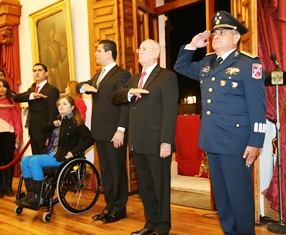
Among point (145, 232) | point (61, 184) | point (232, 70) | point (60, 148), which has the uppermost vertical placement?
point (232, 70)

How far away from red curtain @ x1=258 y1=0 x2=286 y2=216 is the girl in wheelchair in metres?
1.62

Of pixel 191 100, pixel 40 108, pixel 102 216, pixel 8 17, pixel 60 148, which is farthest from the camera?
pixel 191 100

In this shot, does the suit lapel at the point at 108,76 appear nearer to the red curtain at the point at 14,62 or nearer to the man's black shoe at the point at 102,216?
the man's black shoe at the point at 102,216

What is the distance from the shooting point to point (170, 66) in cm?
809

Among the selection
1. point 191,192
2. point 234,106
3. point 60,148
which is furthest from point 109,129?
point 191,192

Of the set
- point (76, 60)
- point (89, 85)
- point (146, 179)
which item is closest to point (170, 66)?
point (76, 60)

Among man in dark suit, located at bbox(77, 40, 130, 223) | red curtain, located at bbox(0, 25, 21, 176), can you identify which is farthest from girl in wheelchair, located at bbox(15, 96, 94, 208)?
red curtain, located at bbox(0, 25, 21, 176)

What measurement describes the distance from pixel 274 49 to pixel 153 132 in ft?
4.06

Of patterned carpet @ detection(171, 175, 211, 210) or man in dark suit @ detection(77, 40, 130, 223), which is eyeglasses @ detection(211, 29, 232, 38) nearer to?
man in dark suit @ detection(77, 40, 130, 223)

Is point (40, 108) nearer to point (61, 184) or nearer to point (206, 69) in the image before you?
point (61, 184)

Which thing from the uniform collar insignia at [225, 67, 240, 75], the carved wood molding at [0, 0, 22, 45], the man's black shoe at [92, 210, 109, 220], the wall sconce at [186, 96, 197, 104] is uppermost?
the carved wood molding at [0, 0, 22, 45]

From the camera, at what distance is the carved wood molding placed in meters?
5.99

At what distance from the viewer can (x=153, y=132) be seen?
2656 mm

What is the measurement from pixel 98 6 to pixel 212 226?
2.88 metres
